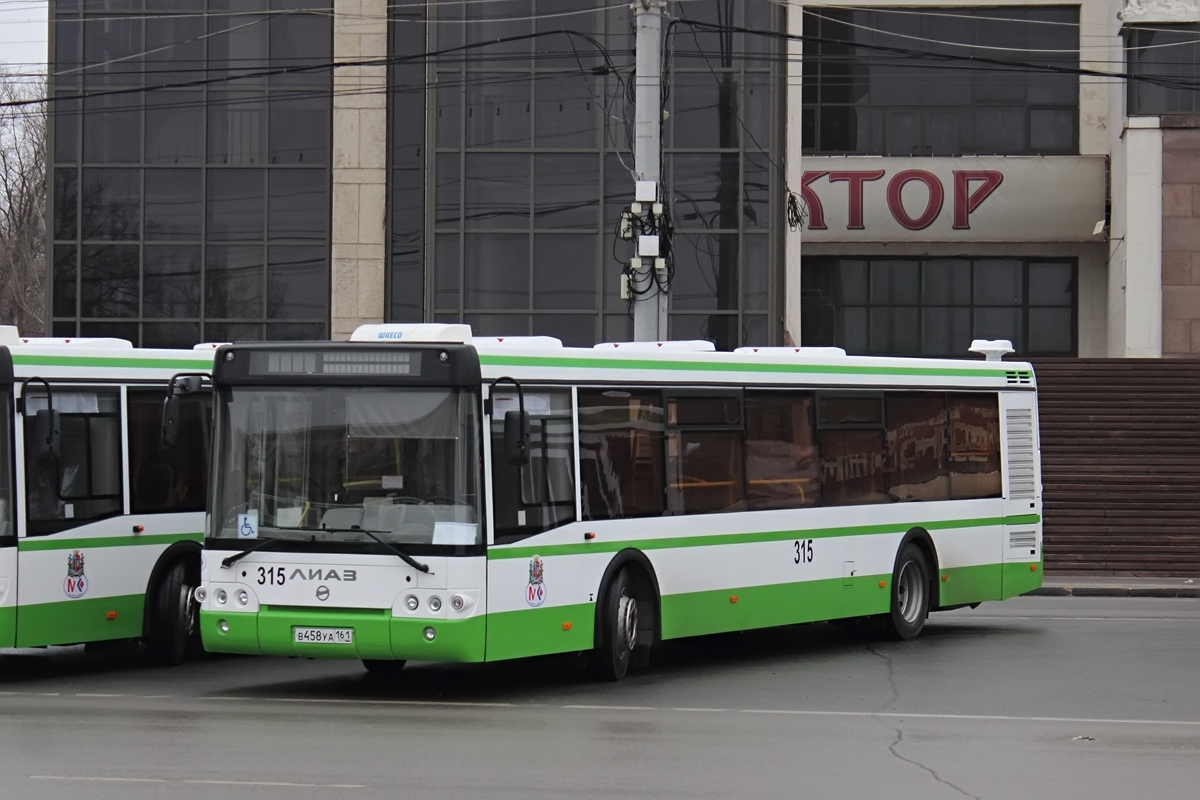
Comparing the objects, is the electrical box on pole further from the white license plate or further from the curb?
the white license plate

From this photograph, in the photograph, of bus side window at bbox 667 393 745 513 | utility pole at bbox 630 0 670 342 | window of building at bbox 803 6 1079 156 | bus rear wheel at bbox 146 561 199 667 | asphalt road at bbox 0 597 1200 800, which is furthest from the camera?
window of building at bbox 803 6 1079 156

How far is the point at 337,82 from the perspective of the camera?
29.9m

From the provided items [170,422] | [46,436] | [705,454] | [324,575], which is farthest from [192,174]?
[324,575]

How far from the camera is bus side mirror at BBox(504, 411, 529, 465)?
39.3 ft

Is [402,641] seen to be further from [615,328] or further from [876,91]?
[876,91]

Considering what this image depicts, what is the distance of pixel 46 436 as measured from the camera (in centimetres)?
1292

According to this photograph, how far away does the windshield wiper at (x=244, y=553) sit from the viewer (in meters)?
12.1

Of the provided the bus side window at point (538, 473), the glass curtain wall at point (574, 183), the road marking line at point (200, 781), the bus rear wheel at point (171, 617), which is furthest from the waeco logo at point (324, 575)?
the glass curtain wall at point (574, 183)

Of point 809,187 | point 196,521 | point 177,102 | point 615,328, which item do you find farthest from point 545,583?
point 809,187

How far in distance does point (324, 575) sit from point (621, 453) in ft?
8.31

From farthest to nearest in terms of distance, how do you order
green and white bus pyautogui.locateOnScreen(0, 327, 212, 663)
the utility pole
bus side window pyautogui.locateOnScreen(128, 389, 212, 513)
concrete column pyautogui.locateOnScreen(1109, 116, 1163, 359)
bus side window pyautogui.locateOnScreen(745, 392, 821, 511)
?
1. concrete column pyautogui.locateOnScreen(1109, 116, 1163, 359)
2. the utility pole
3. bus side window pyautogui.locateOnScreen(745, 392, 821, 511)
4. bus side window pyautogui.locateOnScreen(128, 389, 212, 513)
5. green and white bus pyautogui.locateOnScreen(0, 327, 212, 663)

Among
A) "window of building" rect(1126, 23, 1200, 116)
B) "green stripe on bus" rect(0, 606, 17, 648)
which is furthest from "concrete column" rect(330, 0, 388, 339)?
"green stripe on bus" rect(0, 606, 17, 648)

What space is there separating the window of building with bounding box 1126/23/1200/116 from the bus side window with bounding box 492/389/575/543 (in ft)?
90.8

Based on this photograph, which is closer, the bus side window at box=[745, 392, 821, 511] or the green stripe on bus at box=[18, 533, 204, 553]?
the green stripe on bus at box=[18, 533, 204, 553]
